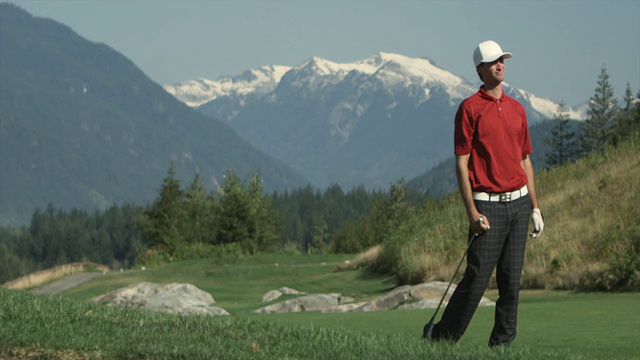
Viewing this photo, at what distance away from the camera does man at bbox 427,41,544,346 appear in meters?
7.58

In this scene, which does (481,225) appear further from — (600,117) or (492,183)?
(600,117)

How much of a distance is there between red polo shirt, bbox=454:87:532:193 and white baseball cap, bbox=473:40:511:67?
0.91ft

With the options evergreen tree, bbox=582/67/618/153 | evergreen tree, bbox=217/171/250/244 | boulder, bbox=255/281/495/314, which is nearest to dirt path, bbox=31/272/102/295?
evergreen tree, bbox=217/171/250/244

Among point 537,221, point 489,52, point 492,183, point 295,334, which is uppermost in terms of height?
point 489,52

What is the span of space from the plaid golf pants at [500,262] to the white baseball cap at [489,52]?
3.60ft

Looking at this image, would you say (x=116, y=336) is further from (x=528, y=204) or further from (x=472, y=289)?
(x=528, y=204)

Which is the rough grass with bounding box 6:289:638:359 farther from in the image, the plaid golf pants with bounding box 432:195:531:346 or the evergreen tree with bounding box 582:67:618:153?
the evergreen tree with bounding box 582:67:618:153

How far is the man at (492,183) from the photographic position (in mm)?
7582

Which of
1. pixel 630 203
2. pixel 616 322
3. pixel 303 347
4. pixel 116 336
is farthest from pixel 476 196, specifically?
pixel 630 203

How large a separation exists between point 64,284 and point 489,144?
3825cm

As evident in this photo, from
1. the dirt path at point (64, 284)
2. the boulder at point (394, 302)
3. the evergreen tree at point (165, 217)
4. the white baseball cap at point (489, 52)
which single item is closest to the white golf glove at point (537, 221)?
the white baseball cap at point (489, 52)

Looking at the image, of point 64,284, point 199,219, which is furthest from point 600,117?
point 64,284

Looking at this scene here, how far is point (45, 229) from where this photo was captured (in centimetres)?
19825

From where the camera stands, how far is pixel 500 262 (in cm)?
773
